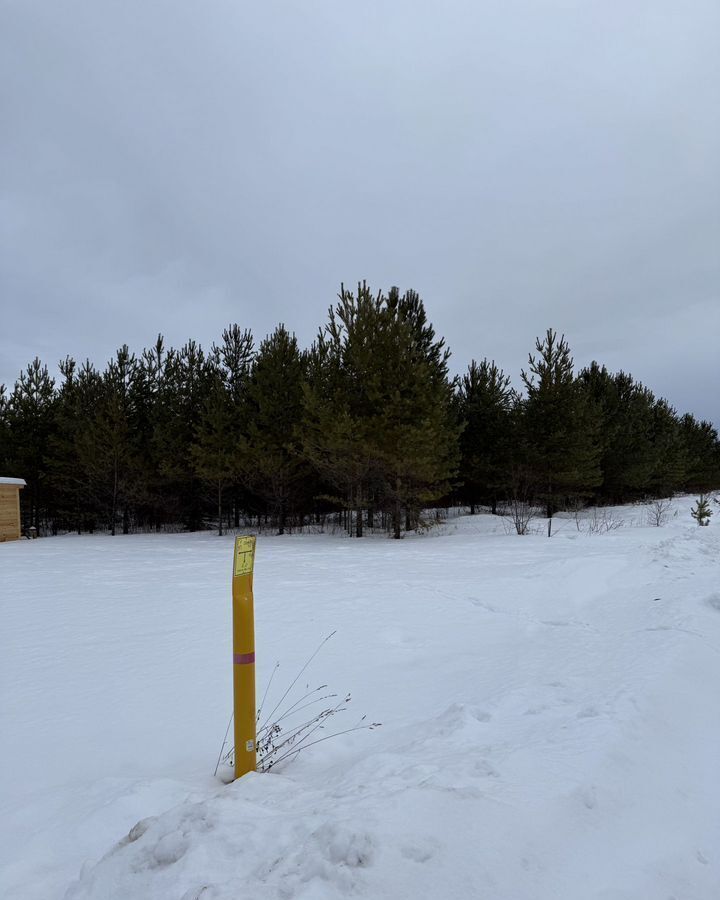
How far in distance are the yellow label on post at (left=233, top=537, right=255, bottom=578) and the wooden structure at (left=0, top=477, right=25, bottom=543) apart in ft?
62.3

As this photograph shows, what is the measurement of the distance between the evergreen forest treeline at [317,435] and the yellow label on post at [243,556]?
1140 centimetres

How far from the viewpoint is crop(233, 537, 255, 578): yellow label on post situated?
265cm

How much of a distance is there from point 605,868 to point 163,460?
66.7ft

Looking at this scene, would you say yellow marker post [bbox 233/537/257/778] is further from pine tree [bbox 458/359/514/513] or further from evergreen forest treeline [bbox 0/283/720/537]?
pine tree [bbox 458/359/514/513]

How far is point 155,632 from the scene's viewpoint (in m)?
5.33

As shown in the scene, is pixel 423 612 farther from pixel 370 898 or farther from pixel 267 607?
pixel 370 898

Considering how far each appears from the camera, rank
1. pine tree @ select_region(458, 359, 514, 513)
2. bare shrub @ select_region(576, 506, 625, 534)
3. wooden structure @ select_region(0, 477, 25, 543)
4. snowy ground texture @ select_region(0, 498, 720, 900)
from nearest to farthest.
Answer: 1. snowy ground texture @ select_region(0, 498, 720, 900)
2. bare shrub @ select_region(576, 506, 625, 534)
3. wooden structure @ select_region(0, 477, 25, 543)
4. pine tree @ select_region(458, 359, 514, 513)

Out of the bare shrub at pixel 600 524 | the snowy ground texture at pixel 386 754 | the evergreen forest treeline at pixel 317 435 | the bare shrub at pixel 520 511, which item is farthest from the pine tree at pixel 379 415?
the snowy ground texture at pixel 386 754

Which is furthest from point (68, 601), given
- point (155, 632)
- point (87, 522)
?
point (87, 522)

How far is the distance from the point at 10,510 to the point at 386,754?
66.5ft

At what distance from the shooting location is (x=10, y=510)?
A: 60.0ft

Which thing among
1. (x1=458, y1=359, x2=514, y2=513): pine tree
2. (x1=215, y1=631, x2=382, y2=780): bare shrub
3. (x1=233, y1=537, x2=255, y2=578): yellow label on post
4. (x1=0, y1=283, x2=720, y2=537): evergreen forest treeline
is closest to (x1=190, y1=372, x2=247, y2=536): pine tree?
(x1=0, y1=283, x2=720, y2=537): evergreen forest treeline

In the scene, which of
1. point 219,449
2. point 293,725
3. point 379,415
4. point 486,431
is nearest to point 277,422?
point 219,449

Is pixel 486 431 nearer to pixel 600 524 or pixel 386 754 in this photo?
pixel 600 524
